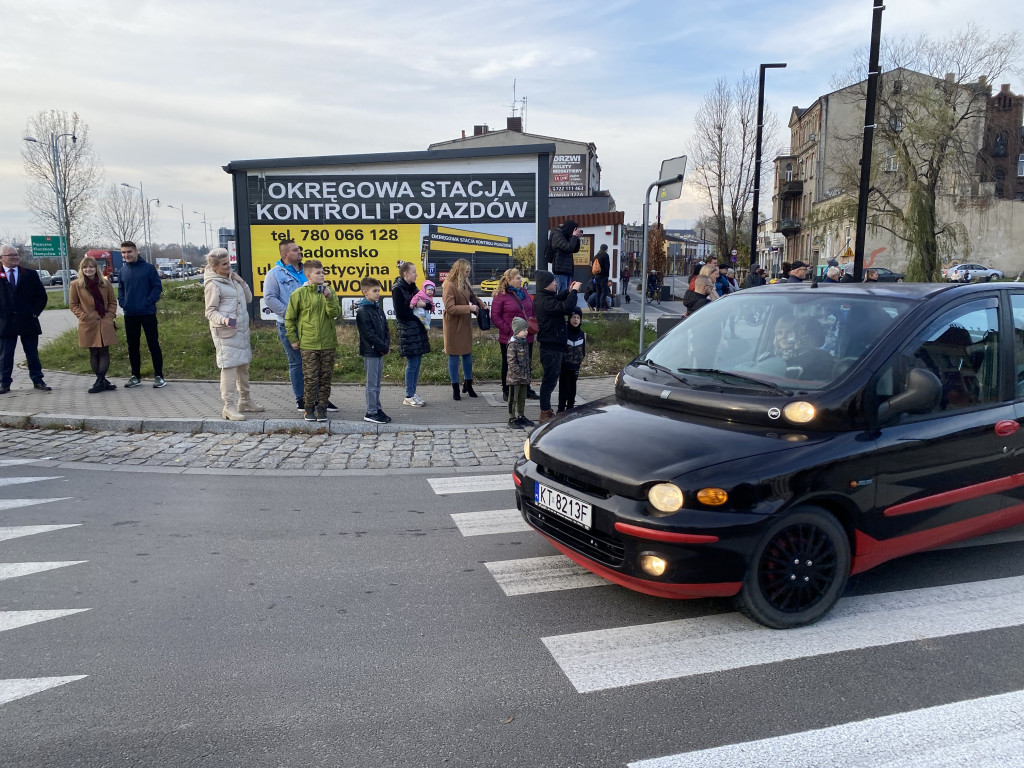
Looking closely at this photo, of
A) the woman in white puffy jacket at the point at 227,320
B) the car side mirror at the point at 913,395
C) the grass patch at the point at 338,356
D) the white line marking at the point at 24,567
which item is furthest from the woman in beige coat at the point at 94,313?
the car side mirror at the point at 913,395

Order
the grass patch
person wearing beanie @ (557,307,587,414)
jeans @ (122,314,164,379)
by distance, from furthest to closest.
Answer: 1. the grass patch
2. jeans @ (122,314,164,379)
3. person wearing beanie @ (557,307,587,414)

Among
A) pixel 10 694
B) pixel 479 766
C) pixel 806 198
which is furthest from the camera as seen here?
pixel 806 198

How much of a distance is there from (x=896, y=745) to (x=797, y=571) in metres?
0.99

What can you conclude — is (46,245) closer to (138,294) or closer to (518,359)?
(138,294)

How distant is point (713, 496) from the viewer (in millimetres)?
3479

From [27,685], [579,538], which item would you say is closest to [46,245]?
[27,685]

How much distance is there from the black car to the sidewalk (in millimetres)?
4724

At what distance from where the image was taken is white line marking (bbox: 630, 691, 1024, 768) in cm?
273

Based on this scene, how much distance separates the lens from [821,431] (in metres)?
3.82

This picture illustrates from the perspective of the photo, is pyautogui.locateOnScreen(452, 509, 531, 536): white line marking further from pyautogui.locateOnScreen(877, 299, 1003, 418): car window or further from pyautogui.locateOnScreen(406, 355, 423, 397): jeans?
pyautogui.locateOnScreen(406, 355, 423, 397): jeans

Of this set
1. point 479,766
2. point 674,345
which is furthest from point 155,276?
point 479,766

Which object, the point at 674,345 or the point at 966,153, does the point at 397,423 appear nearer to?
the point at 674,345

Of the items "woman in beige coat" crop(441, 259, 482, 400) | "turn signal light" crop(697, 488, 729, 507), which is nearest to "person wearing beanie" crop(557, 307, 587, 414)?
"woman in beige coat" crop(441, 259, 482, 400)

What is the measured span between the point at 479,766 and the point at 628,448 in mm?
1750
